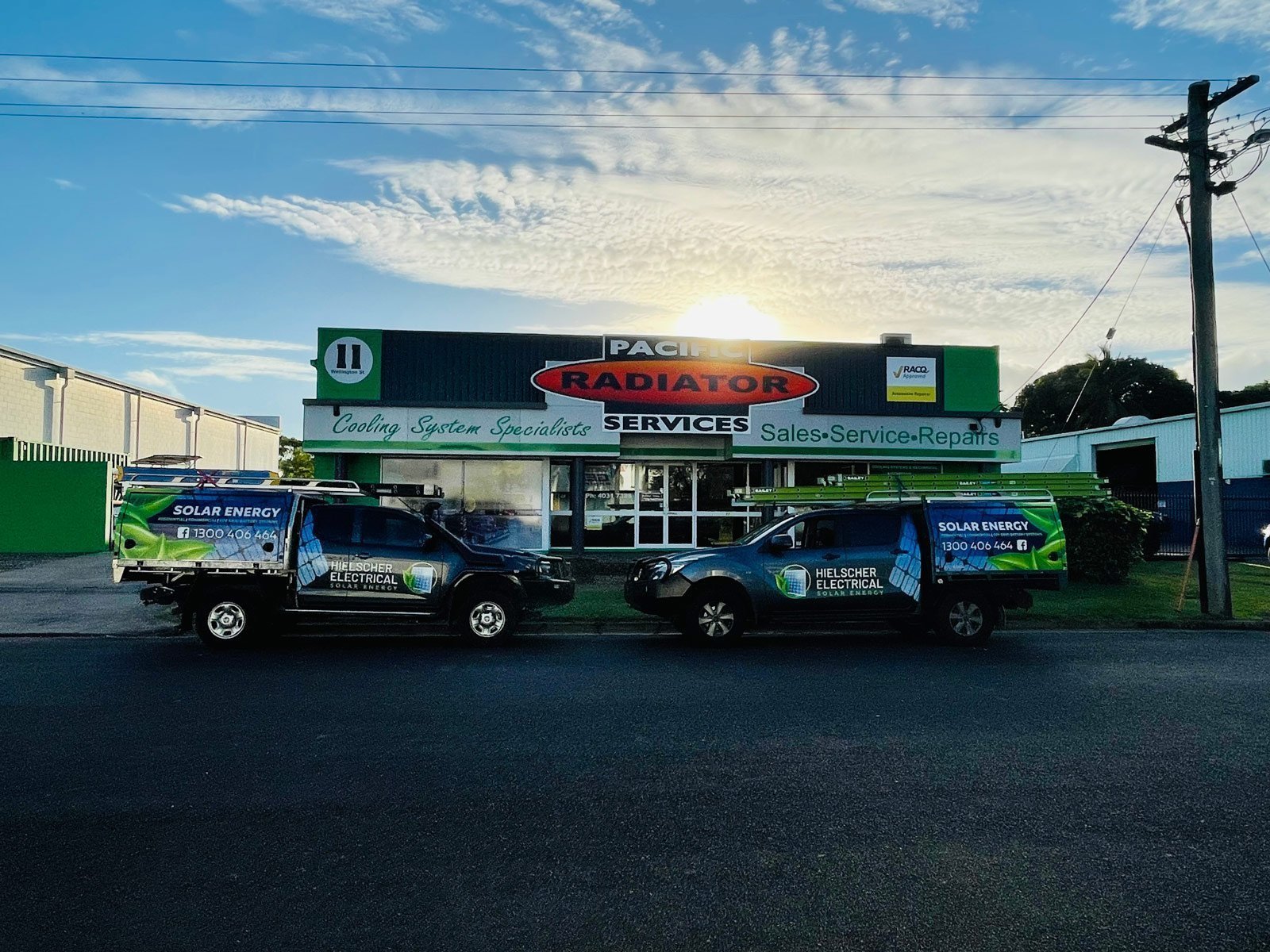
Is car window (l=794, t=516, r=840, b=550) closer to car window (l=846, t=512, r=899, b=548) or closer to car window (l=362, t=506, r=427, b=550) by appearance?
car window (l=846, t=512, r=899, b=548)

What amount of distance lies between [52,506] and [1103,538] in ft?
93.6

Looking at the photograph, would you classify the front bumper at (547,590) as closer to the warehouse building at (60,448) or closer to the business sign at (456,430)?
the business sign at (456,430)

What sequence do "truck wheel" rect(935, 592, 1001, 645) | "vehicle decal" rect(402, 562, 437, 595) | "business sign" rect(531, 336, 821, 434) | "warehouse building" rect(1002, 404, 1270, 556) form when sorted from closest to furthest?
"vehicle decal" rect(402, 562, 437, 595)
"truck wheel" rect(935, 592, 1001, 645)
"business sign" rect(531, 336, 821, 434)
"warehouse building" rect(1002, 404, 1270, 556)

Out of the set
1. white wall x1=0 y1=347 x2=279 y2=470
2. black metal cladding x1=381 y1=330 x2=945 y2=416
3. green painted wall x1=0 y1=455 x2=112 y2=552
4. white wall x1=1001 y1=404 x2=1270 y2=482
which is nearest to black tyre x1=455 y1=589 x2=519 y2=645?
black metal cladding x1=381 y1=330 x2=945 y2=416

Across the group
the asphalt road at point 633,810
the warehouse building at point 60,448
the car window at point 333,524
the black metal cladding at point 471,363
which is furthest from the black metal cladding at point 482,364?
the asphalt road at point 633,810

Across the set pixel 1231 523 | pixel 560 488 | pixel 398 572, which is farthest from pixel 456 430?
pixel 1231 523

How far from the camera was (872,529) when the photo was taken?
1170cm

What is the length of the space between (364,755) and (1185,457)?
113 feet

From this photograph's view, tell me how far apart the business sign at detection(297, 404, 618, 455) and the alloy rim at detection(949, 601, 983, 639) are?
10836mm

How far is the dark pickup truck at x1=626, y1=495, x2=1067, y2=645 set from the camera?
11.2 meters

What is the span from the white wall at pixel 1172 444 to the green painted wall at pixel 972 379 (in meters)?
7.08

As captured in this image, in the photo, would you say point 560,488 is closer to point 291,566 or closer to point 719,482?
point 719,482

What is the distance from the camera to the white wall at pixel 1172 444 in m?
29.8

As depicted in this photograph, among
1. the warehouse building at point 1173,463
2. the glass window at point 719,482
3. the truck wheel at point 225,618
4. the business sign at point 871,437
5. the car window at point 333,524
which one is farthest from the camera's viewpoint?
the warehouse building at point 1173,463
